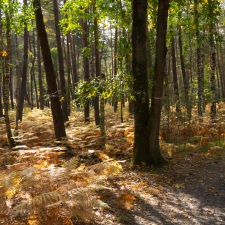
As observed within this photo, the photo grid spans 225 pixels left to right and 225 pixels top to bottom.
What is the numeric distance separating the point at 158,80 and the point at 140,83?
541 mm

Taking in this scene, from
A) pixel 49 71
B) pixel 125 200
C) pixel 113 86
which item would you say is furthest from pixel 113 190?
pixel 49 71

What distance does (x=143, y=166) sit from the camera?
19.4ft

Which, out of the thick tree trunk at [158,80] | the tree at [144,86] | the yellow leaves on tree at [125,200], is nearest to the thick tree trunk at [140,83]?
the tree at [144,86]

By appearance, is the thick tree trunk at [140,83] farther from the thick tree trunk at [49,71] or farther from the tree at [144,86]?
the thick tree trunk at [49,71]

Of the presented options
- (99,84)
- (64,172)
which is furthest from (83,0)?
(64,172)

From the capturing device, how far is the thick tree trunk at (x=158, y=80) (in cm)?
566

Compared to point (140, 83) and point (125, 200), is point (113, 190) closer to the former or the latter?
point (125, 200)

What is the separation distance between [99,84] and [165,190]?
3.08 m

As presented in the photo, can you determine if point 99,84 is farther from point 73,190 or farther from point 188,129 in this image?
point 188,129

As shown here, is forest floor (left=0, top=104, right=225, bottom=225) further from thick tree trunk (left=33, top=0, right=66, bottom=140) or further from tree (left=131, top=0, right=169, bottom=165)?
thick tree trunk (left=33, top=0, right=66, bottom=140)

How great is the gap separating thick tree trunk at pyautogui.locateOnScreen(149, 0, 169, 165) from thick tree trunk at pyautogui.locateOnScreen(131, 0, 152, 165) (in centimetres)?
17

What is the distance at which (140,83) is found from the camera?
5.90 metres

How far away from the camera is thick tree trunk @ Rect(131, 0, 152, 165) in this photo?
5.76 metres

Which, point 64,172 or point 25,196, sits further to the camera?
point 64,172
